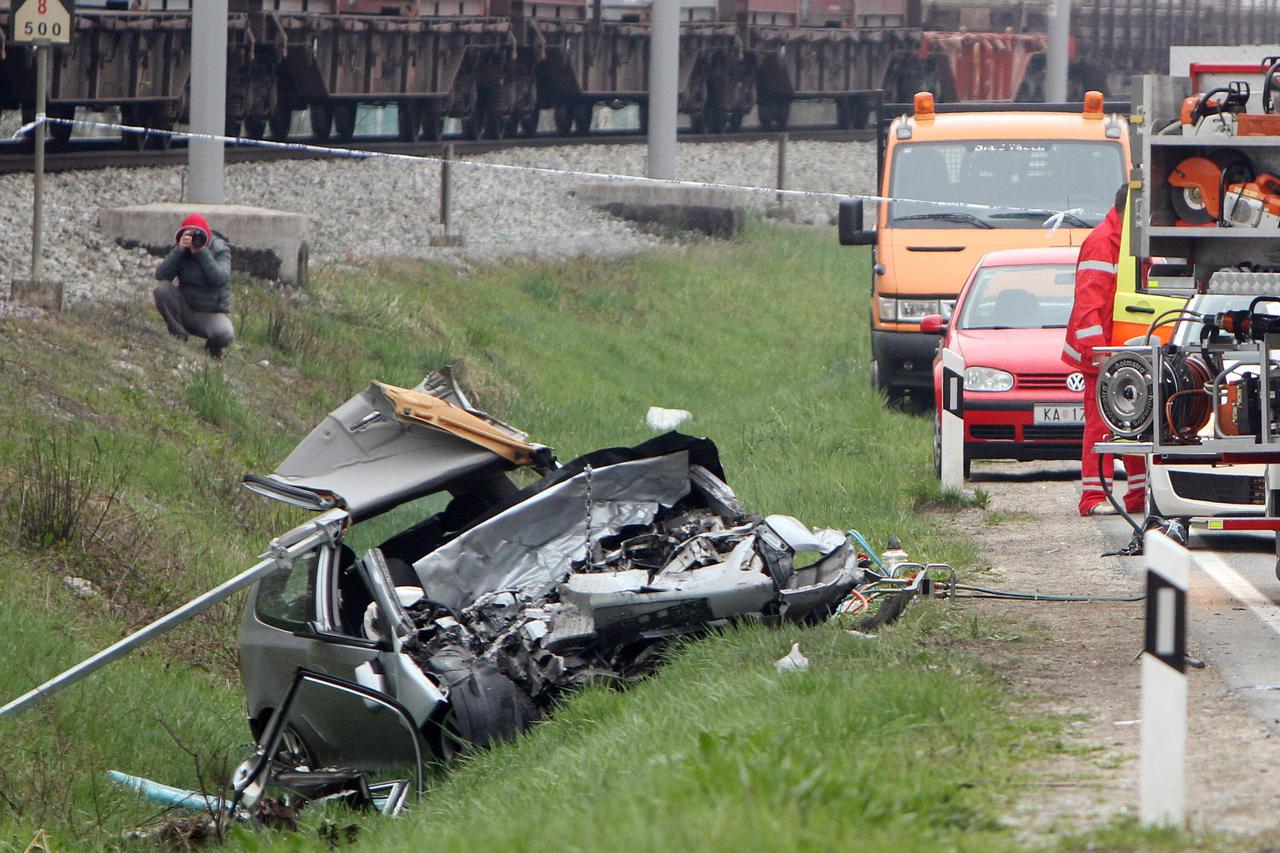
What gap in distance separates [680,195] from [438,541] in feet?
66.6

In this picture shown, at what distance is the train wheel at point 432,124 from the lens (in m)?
29.1

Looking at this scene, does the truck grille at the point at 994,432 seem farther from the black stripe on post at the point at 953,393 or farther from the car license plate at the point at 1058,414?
the black stripe on post at the point at 953,393

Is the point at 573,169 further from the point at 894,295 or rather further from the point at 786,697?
the point at 786,697

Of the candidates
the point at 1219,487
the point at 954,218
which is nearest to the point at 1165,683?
the point at 1219,487

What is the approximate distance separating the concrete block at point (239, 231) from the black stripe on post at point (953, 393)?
8.31 m

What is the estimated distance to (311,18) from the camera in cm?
2573

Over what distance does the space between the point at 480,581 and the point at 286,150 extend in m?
18.9

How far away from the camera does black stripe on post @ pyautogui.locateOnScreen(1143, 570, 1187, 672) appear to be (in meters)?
4.26

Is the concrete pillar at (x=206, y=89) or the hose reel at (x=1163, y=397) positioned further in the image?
the concrete pillar at (x=206, y=89)

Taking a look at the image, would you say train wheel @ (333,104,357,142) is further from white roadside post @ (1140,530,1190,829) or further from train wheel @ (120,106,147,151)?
white roadside post @ (1140,530,1190,829)

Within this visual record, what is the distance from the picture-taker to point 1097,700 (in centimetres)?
602

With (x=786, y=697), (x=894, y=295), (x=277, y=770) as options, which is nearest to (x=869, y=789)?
(x=786, y=697)

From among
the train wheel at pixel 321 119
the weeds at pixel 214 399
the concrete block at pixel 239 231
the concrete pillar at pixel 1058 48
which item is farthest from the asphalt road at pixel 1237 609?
the concrete pillar at pixel 1058 48

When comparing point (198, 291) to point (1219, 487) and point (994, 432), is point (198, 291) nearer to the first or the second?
point (994, 432)
